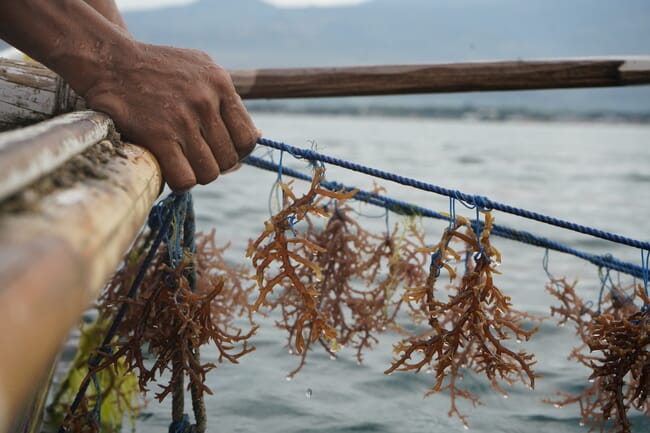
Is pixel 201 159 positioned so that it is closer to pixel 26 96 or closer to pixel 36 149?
pixel 26 96

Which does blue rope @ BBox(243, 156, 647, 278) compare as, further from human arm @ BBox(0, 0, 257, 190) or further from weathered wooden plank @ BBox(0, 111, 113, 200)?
weathered wooden plank @ BBox(0, 111, 113, 200)

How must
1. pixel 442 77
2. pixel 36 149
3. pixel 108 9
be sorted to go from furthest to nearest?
1. pixel 442 77
2. pixel 108 9
3. pixel 36 149

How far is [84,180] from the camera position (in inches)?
40.8

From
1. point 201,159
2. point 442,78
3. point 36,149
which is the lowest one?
point 36,149

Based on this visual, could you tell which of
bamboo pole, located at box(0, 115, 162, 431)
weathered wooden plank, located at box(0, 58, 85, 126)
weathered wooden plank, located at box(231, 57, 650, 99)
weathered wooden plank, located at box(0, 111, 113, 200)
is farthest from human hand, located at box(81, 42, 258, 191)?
weathered wooden plank, located at box(231, 57, 650, 99)

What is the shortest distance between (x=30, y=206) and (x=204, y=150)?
1.19 metres

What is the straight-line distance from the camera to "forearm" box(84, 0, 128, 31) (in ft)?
8.90

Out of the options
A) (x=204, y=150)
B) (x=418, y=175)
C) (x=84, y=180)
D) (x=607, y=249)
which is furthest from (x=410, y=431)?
(x=418, y=175)

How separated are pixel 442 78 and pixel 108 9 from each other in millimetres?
1581

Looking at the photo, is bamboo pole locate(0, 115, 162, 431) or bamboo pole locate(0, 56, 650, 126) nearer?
bamboo pole locate(0, 115, 162, 431)

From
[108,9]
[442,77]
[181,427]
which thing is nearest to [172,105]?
[108,9]

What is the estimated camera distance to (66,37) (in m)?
1.75

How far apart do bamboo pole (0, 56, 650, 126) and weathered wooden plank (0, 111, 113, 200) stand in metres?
2.14

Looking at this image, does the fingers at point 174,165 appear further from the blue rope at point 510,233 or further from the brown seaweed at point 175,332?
the blue rope at point 510,233
